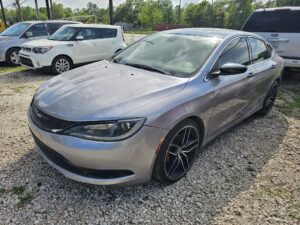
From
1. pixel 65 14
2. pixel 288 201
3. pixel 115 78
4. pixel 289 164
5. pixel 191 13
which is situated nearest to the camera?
pixel 288 201

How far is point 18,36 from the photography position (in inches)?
372

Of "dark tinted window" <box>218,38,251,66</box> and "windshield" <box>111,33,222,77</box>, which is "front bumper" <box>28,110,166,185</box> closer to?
"windshield" <box>111,33,222,77</box>

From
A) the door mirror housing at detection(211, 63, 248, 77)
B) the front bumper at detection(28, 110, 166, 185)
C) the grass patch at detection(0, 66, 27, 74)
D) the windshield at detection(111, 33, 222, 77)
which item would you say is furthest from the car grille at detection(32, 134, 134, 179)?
the grass patch at detection(0, 66, 27, 74)

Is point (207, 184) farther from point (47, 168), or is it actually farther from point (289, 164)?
point (47, 168)

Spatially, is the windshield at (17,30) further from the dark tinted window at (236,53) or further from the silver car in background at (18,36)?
the dark tinted window at (236,53)

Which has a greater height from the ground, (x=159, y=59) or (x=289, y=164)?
(x=159, y=59)

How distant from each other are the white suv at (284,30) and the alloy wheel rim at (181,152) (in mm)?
4799

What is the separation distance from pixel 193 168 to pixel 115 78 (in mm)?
1432

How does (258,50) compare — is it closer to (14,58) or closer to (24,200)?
(24,200)

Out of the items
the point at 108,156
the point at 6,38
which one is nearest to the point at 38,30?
the point at 6,38

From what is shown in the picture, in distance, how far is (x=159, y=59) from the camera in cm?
341

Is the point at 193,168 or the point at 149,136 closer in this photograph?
the point at 149,136

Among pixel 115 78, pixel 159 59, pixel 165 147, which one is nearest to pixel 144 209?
pixel 165 147

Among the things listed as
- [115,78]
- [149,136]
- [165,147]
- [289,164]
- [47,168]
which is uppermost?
[115,78]
